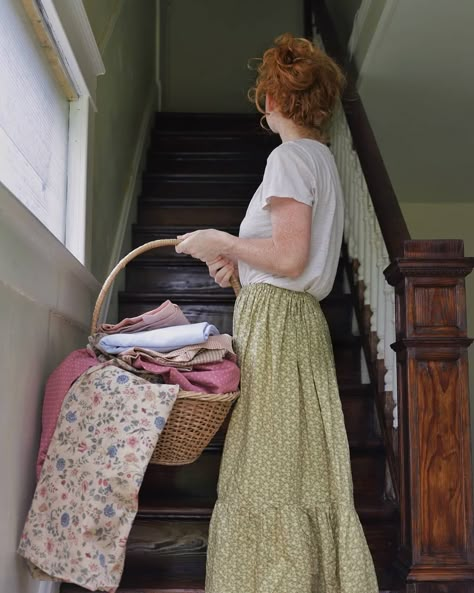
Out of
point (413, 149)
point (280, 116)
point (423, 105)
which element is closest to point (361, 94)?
point (423, 105)

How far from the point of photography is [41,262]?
1.54 metres

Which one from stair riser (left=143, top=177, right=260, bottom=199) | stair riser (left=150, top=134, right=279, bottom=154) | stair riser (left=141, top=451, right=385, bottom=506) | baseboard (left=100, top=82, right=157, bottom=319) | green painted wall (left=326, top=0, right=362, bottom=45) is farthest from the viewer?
stair riser (left=150, top=134, right=279, bottom=154)

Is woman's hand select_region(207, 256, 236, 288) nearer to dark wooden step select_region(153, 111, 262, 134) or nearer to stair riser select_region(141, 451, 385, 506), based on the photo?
Answer: stair riser select_region(141, 451, 385, 506)

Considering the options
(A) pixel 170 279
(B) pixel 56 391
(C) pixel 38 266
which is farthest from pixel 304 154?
(A) pixel 170 279

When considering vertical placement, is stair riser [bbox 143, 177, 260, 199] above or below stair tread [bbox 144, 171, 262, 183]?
below

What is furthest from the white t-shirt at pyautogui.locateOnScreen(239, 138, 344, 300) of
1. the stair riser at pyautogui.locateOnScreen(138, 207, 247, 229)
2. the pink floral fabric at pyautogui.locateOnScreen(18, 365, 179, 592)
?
the stair riser at pyautogui.locateOnScreen(138, 207, 247, 229)

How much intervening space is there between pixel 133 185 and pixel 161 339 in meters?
2.00

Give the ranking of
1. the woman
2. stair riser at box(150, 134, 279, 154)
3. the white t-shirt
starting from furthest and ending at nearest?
1. stair riser at box(150, 134, 279, 154)
2. the white t-shirt
3. the woman

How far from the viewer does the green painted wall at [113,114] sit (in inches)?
94.1

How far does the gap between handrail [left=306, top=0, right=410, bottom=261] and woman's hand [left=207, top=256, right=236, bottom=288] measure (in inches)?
17.1

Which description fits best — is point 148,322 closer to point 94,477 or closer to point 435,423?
point 94,477

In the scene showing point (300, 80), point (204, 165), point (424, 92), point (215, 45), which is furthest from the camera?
point (215, 45)

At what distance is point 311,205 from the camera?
1504 mm

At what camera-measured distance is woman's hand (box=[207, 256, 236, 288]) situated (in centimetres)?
169
